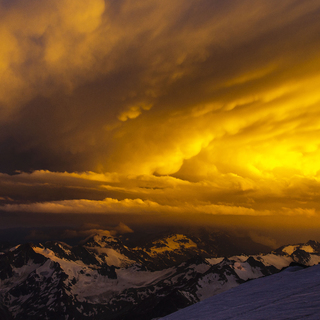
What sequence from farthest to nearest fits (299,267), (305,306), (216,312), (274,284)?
1. (299,267)
2. (274,284)
3. (216,312)
4. (305,306)

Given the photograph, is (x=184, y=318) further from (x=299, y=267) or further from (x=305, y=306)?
(x=299, y=267)

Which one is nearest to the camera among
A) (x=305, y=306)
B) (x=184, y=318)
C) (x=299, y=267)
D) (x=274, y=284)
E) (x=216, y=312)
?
(x=305, y=306)

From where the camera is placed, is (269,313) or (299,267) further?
(299,267)

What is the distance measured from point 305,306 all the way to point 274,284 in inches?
426

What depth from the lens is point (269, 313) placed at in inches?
710

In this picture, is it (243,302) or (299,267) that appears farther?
(299,267)

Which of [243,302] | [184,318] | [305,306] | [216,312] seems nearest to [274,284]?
[243,302]

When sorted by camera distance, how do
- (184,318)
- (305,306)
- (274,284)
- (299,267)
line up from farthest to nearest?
(299,267), (274,284), (184,318), (305,306)

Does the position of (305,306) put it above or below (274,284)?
above

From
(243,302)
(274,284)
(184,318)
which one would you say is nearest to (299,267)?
(274,284)

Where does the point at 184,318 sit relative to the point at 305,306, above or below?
below

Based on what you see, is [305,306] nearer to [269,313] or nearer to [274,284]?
[269,313]

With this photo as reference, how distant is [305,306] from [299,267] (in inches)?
756

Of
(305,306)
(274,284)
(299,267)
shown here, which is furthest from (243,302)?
(299,267)
